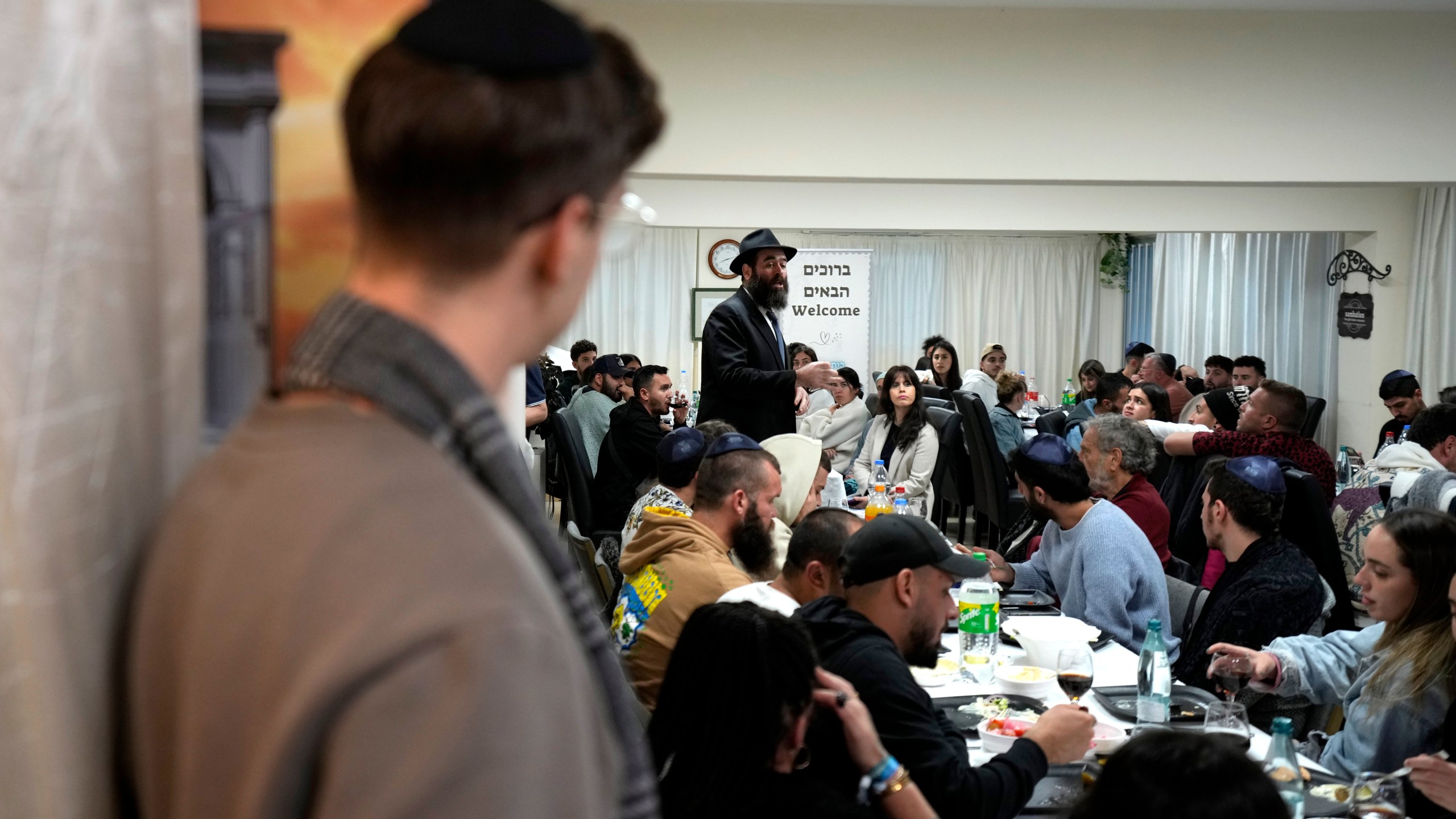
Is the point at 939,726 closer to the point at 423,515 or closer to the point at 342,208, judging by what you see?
the point at 342,208

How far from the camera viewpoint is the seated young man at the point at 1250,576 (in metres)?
2.96

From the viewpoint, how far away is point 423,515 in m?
0.48

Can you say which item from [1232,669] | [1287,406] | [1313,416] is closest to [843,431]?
[1287,406]

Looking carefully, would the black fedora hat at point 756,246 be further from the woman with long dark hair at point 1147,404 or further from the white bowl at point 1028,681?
the woman with long dark hair at point 1147,404

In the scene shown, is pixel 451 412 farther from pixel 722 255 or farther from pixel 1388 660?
pixel 722 255

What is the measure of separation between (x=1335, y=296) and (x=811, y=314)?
13.5 feet

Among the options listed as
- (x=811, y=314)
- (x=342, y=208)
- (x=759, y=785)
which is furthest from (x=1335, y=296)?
(x=342, y=208)

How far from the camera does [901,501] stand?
4945mm

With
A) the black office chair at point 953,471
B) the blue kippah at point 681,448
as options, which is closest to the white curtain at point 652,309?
the black office chair at point 953,471

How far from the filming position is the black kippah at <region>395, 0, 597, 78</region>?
0.51 metres

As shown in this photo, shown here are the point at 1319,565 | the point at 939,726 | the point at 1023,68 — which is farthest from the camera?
the point at 1023,68

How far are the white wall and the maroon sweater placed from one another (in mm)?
1776

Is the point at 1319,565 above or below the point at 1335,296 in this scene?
below

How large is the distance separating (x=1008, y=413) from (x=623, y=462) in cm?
298
